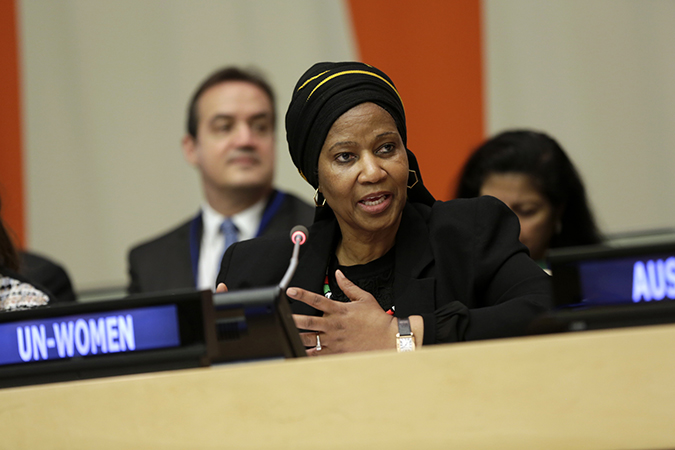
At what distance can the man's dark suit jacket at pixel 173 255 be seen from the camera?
2.88m

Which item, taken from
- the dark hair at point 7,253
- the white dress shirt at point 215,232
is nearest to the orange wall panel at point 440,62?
the white dress shirt at point 215,232

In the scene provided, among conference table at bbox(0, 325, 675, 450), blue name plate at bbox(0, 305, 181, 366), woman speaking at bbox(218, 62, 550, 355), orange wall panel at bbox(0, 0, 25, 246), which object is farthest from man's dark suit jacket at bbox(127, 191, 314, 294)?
conference table at bbox(0, 325, 675, 450)

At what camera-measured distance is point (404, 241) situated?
4.82 feet

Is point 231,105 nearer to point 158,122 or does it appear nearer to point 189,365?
point 158,122

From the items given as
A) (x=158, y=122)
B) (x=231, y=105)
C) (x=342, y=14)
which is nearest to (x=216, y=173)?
(x=231, y=105)

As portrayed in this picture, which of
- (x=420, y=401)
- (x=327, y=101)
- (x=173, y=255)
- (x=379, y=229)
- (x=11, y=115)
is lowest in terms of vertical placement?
(x=173, y=255)

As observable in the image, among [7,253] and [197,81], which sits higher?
[197,81]

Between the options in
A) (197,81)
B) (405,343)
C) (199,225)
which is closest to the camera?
(405,343)

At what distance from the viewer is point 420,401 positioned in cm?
74

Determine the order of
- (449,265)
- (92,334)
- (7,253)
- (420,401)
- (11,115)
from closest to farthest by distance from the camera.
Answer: (420,401)
(92,334)
(449,265)
(7,253)
(11,115)

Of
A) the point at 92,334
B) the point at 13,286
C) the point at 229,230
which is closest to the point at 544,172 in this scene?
the point at 229,230

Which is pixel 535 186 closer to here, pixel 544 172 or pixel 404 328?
pixel 544 172

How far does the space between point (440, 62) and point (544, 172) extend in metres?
1.13

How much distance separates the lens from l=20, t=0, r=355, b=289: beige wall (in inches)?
139
